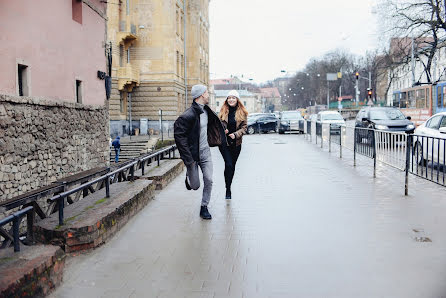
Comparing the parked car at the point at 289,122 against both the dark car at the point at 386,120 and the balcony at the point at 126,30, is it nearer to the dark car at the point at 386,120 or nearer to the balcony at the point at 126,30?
the dark car at the point at 386,120

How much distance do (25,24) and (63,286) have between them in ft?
33.2

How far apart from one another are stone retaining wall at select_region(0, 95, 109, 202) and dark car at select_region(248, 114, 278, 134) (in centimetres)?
1898

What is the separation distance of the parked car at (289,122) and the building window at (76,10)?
62.9 ft

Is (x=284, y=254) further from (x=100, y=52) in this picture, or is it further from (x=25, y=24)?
(x=100, y=52)

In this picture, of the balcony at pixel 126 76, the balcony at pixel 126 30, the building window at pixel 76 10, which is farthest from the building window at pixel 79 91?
the balcony at pixel 126 30

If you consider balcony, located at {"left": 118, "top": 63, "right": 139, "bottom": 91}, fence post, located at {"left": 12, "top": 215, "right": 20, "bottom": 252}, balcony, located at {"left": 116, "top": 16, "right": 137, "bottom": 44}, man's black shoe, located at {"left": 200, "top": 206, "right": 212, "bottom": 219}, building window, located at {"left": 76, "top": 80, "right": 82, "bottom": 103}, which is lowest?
man's black shoe, located at {"left": 200, "top": 206, "right": 212, "bottom": 219}

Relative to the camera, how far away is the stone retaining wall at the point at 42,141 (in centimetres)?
1154

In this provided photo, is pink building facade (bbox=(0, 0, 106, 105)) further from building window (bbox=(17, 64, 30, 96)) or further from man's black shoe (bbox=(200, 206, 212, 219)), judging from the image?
man's black shoe (bbox=(200, 206, 212, 219))

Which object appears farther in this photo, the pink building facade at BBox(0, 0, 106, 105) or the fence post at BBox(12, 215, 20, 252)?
the pink building facade at BBox(0, 0, 106, 105)

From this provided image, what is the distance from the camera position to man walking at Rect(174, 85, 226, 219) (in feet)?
22.0

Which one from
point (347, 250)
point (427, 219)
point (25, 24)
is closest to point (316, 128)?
point (25, 24)

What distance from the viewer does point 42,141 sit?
13.5 m

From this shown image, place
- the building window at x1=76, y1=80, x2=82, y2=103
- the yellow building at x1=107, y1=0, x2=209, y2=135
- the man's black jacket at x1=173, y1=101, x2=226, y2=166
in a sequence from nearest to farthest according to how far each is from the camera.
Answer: the man's black jacket at x1=173, y1=101, x2=226, y2=166, the building window at x1=76, y1=80, x2=82, y2=103, the yellow building at x1=107, y1=0, x2=209, y2=135

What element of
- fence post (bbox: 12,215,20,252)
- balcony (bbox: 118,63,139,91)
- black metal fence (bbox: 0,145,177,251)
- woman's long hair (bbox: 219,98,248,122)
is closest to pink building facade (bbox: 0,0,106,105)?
black metal fence (bbox: 0,145,177,251)
